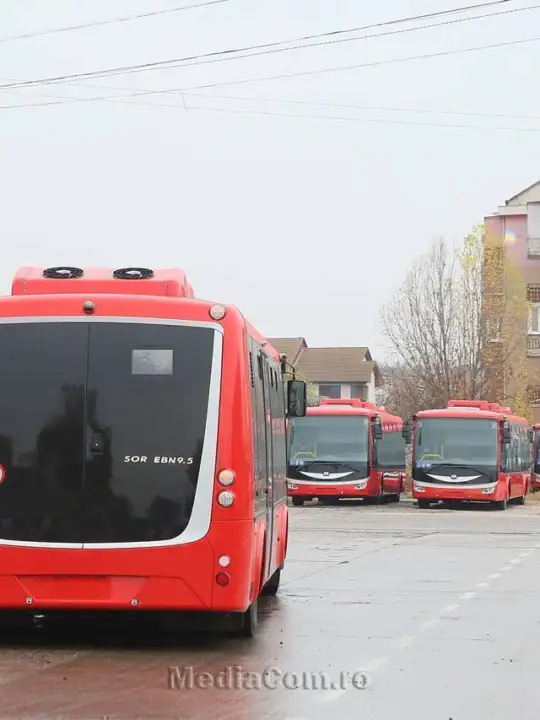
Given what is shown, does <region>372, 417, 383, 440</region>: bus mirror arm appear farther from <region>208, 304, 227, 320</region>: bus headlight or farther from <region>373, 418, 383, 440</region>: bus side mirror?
<region>208, 304, 227, 320</region>: bus headlight

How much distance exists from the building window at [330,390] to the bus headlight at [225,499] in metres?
116

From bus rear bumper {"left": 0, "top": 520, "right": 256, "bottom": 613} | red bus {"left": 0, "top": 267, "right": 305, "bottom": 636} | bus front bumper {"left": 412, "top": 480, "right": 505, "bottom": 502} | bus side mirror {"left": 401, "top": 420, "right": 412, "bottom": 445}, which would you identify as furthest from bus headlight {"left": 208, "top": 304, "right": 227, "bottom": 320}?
bus side mirror {"left": 401, "top": 420, "right": 412, "bottom": 445}

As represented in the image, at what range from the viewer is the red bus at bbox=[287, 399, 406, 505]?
147ft

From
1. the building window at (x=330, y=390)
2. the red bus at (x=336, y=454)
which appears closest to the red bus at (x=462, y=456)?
the red bus at (x=336, y=454)

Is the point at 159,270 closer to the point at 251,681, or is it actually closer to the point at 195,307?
the point at 195,307

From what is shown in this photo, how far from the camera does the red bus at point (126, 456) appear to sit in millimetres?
11180

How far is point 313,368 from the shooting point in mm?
129500

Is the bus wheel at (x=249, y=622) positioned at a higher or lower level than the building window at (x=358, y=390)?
higher

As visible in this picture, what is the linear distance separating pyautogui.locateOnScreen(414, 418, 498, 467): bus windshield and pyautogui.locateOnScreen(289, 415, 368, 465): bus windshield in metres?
1.66


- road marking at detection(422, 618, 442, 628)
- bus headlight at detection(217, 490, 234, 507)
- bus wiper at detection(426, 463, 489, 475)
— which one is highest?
bus headlight at detection(217, 490, 234, 507)

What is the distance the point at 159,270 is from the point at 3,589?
325 centimetres

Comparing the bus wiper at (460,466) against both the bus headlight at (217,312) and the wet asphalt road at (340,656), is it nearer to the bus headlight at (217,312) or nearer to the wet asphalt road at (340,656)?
the wet asphalt road at (340,656)

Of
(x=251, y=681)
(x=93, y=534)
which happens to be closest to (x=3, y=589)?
(x=93, y=534)

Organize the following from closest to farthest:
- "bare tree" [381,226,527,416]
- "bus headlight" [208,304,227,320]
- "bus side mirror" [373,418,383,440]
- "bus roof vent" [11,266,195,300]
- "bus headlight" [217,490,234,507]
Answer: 1. "bus headlight" [217,490,234,507]
2. "bus headlight" [208,304,227,320]
3. "bus roof vent" [11,266,195,300]
4. "bus side mirror" [373,418,383,440]
5. "bare tree" [381,226,527,416]
